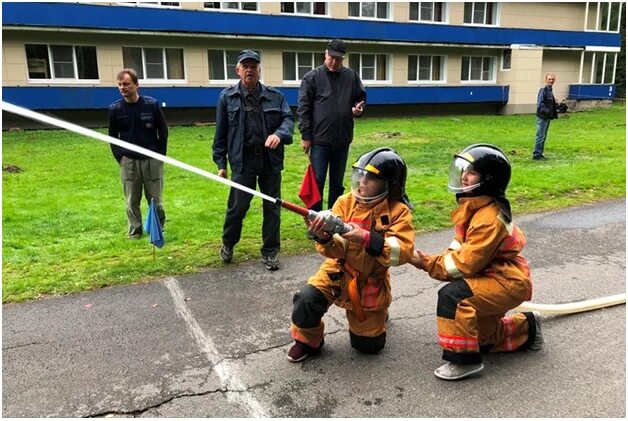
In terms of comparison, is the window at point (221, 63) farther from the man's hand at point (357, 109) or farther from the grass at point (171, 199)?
the man's hand at point (357, 109)

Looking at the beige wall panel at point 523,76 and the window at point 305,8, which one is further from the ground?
the window at point 305,8

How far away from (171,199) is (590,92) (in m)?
30.8

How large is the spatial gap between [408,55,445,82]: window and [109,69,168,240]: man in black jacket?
23899 mm

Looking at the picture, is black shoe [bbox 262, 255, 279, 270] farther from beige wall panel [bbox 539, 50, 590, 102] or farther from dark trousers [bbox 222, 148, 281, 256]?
beige wall panel [bbox 539, 50, 590, 102]

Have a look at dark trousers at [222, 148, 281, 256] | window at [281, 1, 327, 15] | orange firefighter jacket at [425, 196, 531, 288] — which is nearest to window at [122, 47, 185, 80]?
window at [281, 1, 327, 15]

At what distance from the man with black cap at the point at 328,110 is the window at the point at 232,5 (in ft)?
60.7

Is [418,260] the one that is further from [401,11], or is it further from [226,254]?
[401,11]

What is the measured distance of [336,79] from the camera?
5.96 meters

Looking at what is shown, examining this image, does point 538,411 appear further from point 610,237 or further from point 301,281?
point 610,237

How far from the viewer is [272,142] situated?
197 inches

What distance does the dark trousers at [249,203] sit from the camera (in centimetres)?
517

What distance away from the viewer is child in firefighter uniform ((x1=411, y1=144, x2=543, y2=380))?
3178 mm

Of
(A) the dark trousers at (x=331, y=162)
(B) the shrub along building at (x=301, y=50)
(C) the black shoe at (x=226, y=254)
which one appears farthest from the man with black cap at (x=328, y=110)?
(B) the shrub along building at (x=301, y=50)

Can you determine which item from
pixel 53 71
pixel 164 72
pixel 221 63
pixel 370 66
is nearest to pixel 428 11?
pixel 370 66
